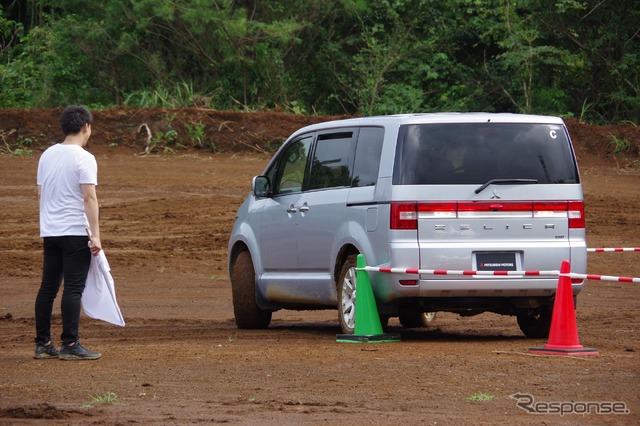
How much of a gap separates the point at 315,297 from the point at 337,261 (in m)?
0.62

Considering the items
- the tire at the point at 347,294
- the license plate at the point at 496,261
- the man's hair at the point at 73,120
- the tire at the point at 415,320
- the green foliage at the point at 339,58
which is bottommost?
the tire at the point at 415,320

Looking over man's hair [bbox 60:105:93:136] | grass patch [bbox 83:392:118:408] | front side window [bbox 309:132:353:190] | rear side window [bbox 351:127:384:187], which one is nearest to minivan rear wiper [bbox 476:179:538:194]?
rear side window [bbox 351:127:384:187]

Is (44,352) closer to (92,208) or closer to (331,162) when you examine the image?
(92,208)

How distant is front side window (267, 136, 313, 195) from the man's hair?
2.78 m

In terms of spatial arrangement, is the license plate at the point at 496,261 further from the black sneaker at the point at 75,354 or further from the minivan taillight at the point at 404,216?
the black sneaker at the point at 75,354

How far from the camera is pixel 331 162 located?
11.9m

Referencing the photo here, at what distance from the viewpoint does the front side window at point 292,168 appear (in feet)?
40.7

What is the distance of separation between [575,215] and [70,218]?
4104 millimetres

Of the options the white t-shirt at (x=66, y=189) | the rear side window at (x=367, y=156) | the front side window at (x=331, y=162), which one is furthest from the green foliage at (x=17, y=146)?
the white t-shirt at (x=66, y=189)

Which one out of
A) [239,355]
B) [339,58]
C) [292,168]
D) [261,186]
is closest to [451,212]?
[239,355]

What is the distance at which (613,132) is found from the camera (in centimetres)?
3055

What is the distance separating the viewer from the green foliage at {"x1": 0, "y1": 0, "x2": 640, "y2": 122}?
32.2m

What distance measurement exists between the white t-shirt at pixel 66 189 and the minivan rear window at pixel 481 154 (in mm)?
2479

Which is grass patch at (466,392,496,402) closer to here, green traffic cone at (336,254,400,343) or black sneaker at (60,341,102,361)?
green traffic cone at (336,254,400,343)
